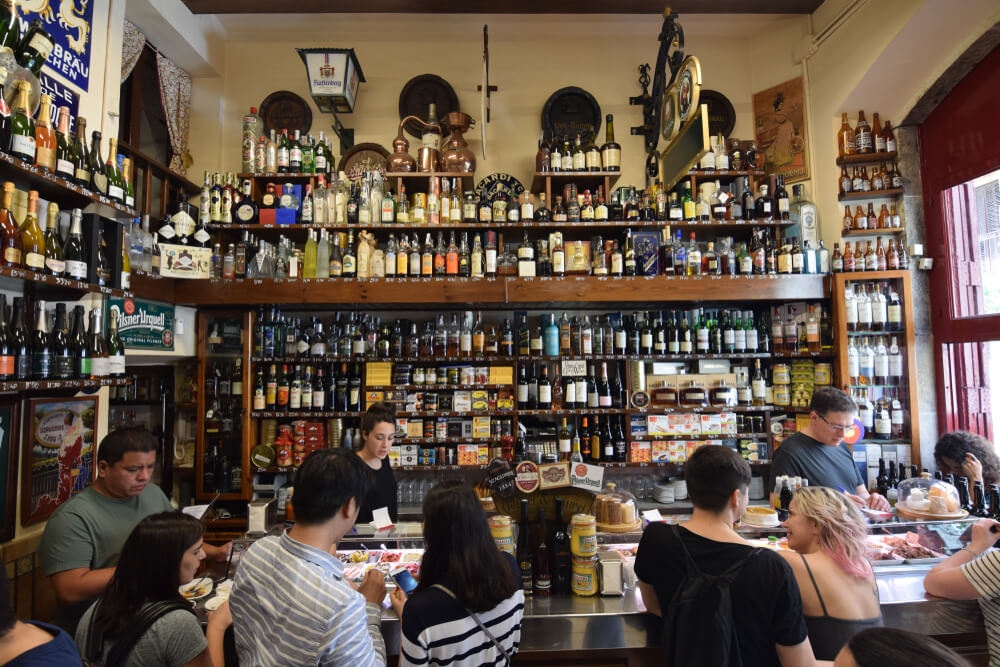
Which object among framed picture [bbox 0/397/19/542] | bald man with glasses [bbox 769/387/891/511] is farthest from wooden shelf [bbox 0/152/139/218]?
bald man with glasses [bbox 769/387/891/511]

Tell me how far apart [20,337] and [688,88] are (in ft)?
12.8

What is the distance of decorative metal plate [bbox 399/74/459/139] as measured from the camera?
502 cm

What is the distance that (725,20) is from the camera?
5.02 meters

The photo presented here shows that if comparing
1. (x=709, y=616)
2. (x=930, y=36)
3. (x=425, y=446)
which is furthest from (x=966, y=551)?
(x=930, y=36)

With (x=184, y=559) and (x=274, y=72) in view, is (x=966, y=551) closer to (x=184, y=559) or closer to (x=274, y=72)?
(x=184, y=559)

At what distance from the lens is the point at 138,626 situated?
52.9 inches

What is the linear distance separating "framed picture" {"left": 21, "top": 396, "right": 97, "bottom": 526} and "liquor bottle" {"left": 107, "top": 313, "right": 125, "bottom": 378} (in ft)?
0.96

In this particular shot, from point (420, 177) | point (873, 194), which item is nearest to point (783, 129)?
point (873, 194)

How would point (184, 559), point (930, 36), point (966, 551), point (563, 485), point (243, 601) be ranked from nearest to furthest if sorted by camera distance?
point (243, 601), point (184, 559), point (966, 551), point (563, 485), point (930, 36)

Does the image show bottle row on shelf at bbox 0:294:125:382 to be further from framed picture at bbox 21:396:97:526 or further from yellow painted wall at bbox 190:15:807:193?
yellow painted wall at bbox 190:15:807:193

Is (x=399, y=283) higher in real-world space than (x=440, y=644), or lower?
higher

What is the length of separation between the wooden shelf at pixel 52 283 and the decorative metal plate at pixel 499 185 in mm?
2937

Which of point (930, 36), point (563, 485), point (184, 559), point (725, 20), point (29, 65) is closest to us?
point (184, 559)

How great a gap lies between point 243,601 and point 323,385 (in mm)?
3058
